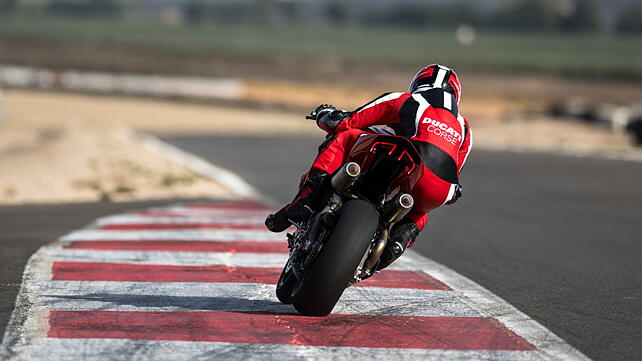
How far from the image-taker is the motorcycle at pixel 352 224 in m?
5.21

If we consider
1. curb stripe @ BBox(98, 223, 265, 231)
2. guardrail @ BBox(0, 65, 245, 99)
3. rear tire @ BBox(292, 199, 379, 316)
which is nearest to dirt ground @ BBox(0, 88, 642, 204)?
guardrail @ BBox(0, 65, 245, 99)

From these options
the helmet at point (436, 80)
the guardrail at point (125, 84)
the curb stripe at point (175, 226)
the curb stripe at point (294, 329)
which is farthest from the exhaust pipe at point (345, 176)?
the guardrail at point (125, 84)

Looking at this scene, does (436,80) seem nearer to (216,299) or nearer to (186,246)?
(216,299)

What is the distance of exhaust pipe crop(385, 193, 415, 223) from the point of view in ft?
18.0

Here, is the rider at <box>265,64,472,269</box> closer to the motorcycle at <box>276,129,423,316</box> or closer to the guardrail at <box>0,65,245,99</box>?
the motorcycle at <box>276,129,423,316</box>

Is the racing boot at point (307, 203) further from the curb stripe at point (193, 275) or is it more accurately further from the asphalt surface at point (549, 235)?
the asphalt surface at point (549, 235)

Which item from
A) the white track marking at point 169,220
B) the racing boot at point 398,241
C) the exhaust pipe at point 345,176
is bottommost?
the white track marking at point 169,220

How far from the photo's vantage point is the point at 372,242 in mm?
5531

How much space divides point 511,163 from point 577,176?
2.24m

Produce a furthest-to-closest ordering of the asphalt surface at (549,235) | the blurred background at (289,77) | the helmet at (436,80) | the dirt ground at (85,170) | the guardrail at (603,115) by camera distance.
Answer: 1. the guardrail at (603,115)
2. the blurred background at (289,77)
3. the dirt ground at (85,170)
4. the helmet at (436,80)
5. the asphalt surface at (549,235)

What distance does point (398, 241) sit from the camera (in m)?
5.71

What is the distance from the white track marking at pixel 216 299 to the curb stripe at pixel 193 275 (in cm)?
15

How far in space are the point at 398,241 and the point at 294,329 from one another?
2.73ft

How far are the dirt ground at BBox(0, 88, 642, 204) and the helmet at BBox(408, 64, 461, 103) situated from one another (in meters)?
6.87
